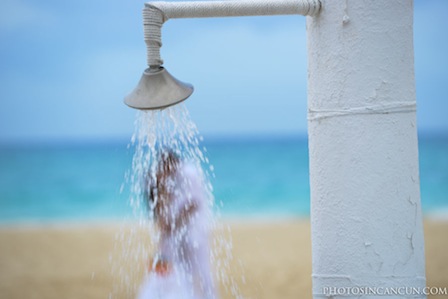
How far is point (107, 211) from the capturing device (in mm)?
24734

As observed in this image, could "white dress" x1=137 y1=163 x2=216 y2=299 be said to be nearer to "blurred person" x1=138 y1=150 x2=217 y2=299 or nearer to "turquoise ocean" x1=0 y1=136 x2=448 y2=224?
"blurred person" x1=138 y1=150 x2=217 y2=299

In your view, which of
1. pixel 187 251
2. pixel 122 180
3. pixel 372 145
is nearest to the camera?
pixel 372 145

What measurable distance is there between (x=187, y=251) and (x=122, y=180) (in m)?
14.7

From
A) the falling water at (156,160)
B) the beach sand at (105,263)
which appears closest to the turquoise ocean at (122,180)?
the beach sand at (105,263)

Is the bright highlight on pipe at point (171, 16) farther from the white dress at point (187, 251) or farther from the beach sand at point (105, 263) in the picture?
the beach sand at point (105, 263)

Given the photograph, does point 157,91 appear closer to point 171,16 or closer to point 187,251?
point 171,16

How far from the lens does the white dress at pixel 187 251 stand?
308cm

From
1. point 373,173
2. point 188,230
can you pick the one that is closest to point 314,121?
point 373,173

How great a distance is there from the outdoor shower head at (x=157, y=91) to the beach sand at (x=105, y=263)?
17.5 ft

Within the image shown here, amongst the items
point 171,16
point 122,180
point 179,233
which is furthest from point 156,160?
point 122,180

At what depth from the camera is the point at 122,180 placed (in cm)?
1766

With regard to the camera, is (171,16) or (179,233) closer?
(171,16)

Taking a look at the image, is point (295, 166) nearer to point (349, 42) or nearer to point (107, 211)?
point (107, 211)

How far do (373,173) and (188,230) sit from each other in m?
0.99
